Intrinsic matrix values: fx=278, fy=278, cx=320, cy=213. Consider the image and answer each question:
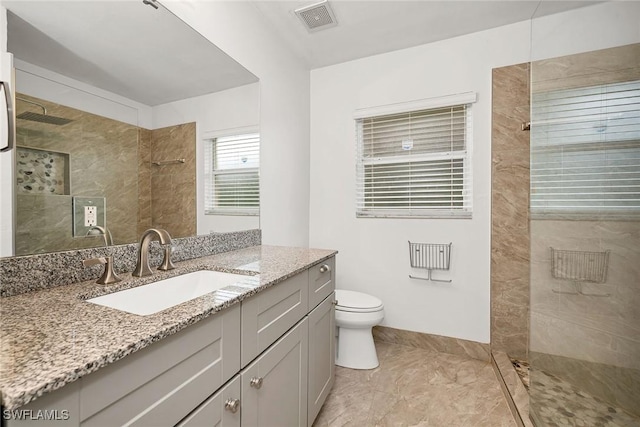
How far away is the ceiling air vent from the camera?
73.4 inches

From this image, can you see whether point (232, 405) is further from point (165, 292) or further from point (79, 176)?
point (79, 176)

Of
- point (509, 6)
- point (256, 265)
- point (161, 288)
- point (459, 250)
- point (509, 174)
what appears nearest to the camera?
point (161, 288)

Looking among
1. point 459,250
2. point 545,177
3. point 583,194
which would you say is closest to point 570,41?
point 545,177

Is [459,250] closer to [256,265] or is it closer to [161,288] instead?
[256,265]

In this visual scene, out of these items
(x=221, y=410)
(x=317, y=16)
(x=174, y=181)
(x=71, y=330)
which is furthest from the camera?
(x=317, y=16)

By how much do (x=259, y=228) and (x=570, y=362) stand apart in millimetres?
2004

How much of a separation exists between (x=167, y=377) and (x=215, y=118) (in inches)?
55.4

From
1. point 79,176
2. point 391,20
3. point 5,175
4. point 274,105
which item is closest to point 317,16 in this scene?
point 391,20

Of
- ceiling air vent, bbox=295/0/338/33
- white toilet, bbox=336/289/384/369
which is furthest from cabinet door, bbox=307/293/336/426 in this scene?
ceiling air vent, bbox=295/0/338/33

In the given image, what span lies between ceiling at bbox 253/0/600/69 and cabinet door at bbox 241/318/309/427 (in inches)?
79.7

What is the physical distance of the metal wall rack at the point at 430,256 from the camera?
222cm

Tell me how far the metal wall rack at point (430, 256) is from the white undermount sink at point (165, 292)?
1586 millimetres

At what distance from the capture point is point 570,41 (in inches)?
60.8

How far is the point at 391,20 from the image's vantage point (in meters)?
2.02
